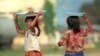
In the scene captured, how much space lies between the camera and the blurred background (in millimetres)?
27966

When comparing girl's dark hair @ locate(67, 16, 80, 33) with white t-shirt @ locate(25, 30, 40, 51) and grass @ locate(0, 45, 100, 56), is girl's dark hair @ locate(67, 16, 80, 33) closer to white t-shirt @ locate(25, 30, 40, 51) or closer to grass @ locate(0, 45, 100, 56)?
white t-shirt @ locate(25, 30, 40, 51)

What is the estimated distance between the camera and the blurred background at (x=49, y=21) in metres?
28.0

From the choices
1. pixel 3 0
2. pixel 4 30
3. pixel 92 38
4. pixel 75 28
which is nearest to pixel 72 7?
pixel 92 38

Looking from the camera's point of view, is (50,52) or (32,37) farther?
(50,52)

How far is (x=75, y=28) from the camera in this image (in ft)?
31.2

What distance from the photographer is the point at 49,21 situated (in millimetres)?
30656

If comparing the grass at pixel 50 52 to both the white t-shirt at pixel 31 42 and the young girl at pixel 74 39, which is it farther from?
the white t-shirt at pixel 31 42

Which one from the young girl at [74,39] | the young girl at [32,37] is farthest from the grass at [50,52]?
the young girl at [32,37]

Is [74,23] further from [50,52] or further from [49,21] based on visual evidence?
[49,21]

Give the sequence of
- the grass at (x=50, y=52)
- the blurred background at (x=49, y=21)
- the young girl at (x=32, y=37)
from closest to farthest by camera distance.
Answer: the young girl at (x=32, y=37) → the grass at (x=50, y=52) → the blurred background at (x=49, y=21)

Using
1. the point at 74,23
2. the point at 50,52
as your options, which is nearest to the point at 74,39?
the point at 74,23

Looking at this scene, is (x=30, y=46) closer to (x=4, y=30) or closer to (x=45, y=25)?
(x=4, y=30)

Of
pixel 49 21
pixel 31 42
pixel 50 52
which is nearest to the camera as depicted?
pixel 31 42

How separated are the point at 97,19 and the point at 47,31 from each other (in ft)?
26.2
